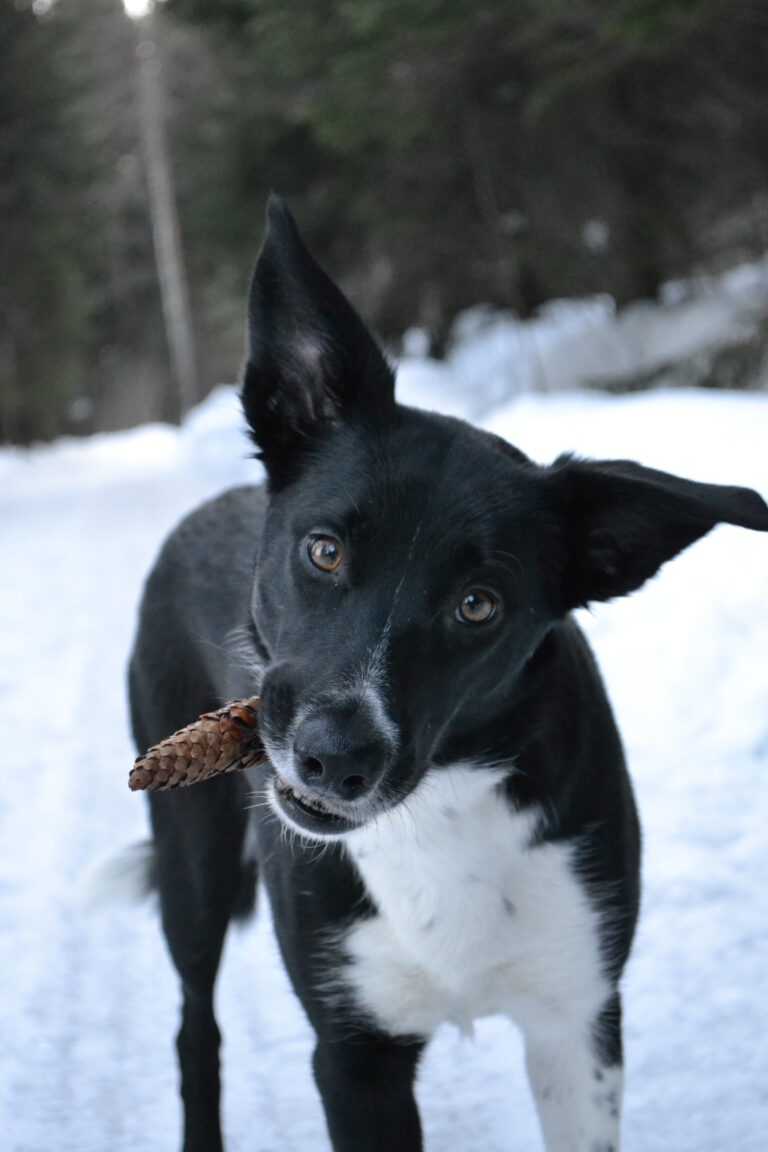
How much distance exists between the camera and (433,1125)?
3117mm

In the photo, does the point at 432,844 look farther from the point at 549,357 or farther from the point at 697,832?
the point at 549,357

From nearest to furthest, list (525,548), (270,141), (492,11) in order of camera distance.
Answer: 1. (525,548)
2. (492,11)
3. (270,141)

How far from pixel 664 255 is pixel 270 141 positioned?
5.57 meters

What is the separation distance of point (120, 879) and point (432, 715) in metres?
1.83

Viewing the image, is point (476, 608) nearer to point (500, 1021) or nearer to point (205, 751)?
point (205, 751)

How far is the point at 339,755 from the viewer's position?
82.4 inches

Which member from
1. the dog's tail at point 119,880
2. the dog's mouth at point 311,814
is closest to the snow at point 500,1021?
the dog's tail at point 119,880

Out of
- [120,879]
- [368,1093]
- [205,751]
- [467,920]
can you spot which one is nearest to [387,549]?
[205,751]

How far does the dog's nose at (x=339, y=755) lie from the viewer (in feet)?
6.89

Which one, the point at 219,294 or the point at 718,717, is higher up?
the point at 219,294

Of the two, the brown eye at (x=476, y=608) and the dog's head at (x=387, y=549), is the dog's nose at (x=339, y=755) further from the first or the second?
the brown eye at (x=476, y=608)

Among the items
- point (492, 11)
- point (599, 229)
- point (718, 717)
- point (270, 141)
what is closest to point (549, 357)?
point (599, 229)

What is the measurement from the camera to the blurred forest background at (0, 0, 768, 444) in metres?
10.6

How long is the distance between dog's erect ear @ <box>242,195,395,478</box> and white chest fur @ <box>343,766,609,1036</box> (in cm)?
84
